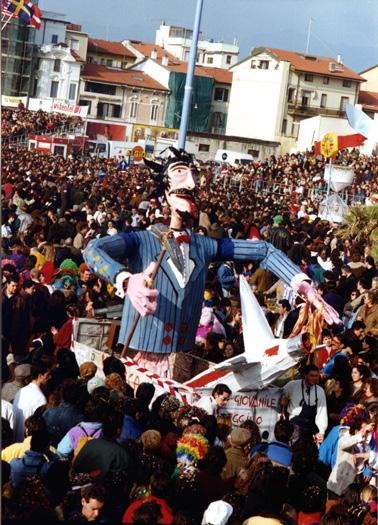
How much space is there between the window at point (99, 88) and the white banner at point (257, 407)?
14.1 m

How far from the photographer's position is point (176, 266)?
8461mm

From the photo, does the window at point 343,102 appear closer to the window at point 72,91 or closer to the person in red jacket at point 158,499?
the window at point 72,91

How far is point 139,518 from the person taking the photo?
5.33 meters

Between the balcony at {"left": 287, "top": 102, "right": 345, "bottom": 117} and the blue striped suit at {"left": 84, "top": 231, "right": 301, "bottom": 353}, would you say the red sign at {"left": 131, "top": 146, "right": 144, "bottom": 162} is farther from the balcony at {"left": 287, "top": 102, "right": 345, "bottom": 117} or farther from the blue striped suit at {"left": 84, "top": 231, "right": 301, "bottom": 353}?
the blue striped suit at {"left": 84, "top": 231, "right": 301, "bottom": 353}

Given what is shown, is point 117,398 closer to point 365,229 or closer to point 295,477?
point 295,477

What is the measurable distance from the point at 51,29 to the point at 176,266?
467 centimetres

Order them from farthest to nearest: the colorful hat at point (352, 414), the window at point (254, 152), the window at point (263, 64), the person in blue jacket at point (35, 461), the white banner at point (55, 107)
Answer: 1. the window at point (254, 152)
2. the window at point (263, 64)
3. the white banner at point (55, 107)
4. the colorful hat at point (352, 414)
5. the person in blue jacket at point (35, 461)

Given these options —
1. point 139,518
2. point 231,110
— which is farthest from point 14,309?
point 231,110

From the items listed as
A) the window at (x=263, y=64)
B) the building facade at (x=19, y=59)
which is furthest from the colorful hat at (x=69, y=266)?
the window at (x=263, y=64)

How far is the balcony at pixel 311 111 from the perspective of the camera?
3891 cm

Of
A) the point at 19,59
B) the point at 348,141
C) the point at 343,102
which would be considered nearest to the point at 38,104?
the point at 348,141

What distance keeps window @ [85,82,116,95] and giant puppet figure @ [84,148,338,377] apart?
44.5 feet

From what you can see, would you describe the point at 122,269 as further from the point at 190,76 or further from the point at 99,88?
the point at 99,88

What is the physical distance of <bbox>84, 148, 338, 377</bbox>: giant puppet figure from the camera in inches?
331
